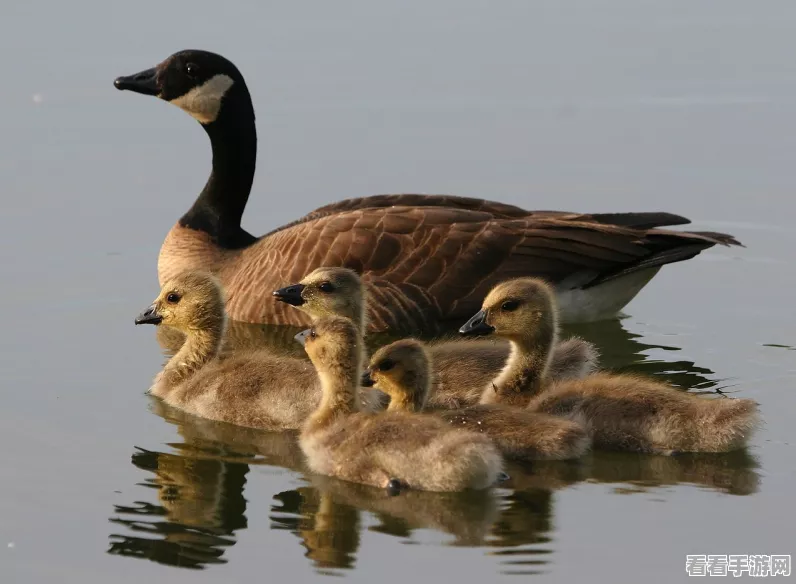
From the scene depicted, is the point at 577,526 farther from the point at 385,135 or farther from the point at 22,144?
the point at 22,144

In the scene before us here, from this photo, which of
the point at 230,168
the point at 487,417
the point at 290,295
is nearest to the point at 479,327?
the point at 487,417

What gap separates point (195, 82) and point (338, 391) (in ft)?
17.5

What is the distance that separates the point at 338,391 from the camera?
30.4ft

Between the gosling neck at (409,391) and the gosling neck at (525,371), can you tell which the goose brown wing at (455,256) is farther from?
the gosling neck at (409,391)

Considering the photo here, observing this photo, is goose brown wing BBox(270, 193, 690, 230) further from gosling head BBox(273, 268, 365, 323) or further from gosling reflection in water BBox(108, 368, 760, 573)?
gosling reflection in water BBox(108, 368, 760, 573)

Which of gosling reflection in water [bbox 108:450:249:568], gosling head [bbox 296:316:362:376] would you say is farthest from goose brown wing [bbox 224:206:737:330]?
gosling reflection in water [bbox 108:450:249:568]

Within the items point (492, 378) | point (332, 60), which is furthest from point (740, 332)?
point (332, 60)

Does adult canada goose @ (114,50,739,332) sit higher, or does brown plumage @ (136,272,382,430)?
adult canada goose @ (114,50,739,332)

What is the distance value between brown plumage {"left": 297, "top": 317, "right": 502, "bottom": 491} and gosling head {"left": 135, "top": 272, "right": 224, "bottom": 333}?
4.52 ft

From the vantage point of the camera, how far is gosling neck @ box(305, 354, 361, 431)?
30.2 feet

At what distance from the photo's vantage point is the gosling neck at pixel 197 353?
35.3 feet

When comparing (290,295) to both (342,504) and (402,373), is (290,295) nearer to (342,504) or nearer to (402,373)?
(402,373)

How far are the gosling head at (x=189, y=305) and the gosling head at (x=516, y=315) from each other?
1.85 m

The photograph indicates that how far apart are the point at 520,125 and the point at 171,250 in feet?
16.3
